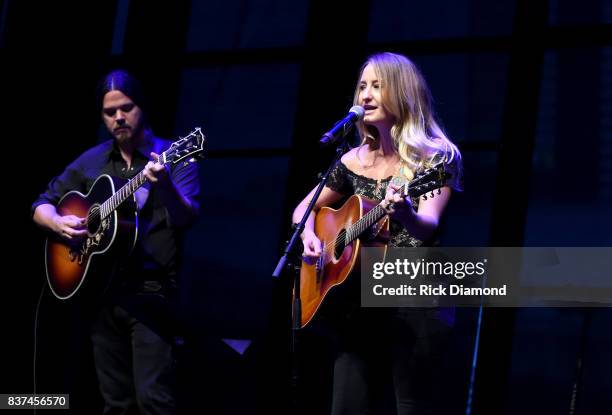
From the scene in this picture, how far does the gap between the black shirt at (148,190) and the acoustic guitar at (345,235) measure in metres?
0.57

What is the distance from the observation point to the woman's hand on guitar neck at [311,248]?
9.86 feet

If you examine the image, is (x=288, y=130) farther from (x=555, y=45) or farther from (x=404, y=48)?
(x=555, y=45)

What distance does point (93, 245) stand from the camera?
344cm

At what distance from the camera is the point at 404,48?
14.6 feet

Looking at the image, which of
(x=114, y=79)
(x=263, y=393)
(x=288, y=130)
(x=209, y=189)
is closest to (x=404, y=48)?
(x=288, y=130)

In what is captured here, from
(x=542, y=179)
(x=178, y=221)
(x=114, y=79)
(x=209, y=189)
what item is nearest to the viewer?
(x=178, y=221)

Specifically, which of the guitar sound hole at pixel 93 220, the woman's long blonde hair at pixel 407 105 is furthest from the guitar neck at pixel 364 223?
the guitar sound hole at pixel 93 220

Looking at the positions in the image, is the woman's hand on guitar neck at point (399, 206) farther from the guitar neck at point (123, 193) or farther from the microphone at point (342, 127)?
the guitar neck at point (123, 193)

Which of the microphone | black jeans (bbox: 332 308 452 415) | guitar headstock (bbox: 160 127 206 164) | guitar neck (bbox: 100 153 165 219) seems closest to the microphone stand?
the microphone

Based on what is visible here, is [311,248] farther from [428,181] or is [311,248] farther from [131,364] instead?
[131,364]

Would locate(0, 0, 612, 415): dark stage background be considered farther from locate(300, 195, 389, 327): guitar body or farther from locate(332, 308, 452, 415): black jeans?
locate(332, 308, 452, 415): black jeans

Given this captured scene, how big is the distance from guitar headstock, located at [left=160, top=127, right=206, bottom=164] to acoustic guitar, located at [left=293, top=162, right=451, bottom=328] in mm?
542

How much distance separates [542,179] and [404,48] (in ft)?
3.35

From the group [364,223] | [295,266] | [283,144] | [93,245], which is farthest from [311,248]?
[283,144]
